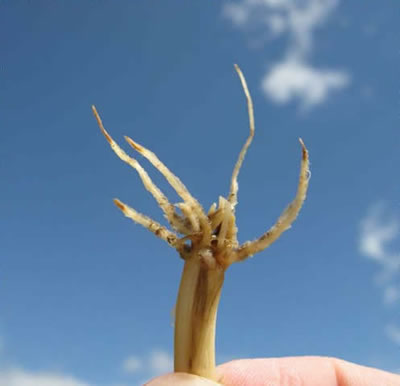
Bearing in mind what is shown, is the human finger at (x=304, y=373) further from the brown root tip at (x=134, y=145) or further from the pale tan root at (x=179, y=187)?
the brown root tip at (x=134, y=145)

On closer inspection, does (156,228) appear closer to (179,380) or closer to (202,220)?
(202,220)

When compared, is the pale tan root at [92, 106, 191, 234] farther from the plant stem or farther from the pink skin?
the pink skin

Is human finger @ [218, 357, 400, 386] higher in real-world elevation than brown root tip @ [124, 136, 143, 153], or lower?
lower

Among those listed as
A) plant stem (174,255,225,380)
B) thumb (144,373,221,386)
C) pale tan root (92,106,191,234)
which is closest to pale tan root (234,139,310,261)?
plant stem (174,255,225,380)

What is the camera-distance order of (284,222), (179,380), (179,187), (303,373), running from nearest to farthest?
(179,380) → (284,222) → (179,187) → (303,373)

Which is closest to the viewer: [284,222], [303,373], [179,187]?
[284,222]

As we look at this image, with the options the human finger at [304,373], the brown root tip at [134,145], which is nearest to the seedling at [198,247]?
the brown root tip at [134,145]

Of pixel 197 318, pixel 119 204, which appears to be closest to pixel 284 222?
pixel 197 318
